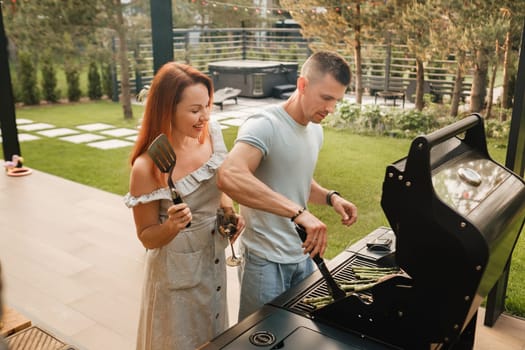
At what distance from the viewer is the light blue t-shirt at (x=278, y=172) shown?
68.9 inches

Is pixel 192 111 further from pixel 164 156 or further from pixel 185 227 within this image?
pixel 185 227

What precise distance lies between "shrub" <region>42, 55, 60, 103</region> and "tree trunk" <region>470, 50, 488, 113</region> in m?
5.13

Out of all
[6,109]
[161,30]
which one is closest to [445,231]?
[161,30]

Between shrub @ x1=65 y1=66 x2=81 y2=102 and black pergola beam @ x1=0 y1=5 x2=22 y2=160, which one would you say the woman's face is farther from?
black pergola beam @ x1=0 y1=5 x2=22 y2=160

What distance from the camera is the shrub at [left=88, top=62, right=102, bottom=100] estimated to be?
19.9ft

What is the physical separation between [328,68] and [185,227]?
0.70 meters

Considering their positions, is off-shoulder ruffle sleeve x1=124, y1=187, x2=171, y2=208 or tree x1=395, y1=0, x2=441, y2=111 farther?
tree x1=395, y1=0, x2=441, y2=111

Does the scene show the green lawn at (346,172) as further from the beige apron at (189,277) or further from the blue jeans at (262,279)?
the blue jeans at (262,279)

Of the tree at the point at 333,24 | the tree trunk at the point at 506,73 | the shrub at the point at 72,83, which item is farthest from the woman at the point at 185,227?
the shrub at the point at 72,83

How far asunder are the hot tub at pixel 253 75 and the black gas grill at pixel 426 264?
229 cm

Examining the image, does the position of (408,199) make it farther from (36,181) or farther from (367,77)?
(36,181)

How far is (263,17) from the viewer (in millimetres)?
3691

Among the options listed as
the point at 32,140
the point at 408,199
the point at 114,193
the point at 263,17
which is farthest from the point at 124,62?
the point at 408,199

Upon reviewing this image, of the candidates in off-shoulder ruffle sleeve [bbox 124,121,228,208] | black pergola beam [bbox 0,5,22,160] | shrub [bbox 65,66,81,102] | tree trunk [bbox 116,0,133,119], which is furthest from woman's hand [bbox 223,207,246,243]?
black pergola beam [bbox 0,5,22,160]
